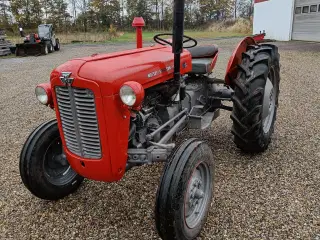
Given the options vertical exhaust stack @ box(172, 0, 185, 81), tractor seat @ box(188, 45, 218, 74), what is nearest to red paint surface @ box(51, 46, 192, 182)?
vertical exhaust stack @ box(172, 0, 185, 81)

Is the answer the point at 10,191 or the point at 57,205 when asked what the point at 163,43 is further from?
the point at 10,191

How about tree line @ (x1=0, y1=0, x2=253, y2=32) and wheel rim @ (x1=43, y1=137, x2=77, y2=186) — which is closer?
wheel rim @ (x1=43, y1=137, x2=77, y2=186)

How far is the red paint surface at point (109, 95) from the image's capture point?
1977mm

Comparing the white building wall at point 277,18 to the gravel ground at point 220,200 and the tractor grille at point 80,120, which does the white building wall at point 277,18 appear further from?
the tractor grille at point 80,120

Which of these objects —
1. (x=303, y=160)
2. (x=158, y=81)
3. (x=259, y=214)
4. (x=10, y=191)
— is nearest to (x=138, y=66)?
(x=158, y=81)

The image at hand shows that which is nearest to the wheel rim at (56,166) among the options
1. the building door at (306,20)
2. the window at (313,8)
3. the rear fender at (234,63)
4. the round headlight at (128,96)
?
the round headlight at (128,96)

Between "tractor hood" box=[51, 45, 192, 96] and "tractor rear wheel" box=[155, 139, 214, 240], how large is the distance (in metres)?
0.58

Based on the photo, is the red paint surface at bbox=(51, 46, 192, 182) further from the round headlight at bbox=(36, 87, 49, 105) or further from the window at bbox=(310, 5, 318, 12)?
the window at bbox=(310, 5, 318, 12)

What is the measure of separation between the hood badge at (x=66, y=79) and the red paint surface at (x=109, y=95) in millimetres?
Answer: 25

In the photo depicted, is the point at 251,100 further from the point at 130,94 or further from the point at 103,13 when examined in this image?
the point at 103,13

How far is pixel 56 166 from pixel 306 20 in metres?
16.2

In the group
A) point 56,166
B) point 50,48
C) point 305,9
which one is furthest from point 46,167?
point 305,9

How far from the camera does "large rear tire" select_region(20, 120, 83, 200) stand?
2457 mm

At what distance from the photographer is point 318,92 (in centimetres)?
616
